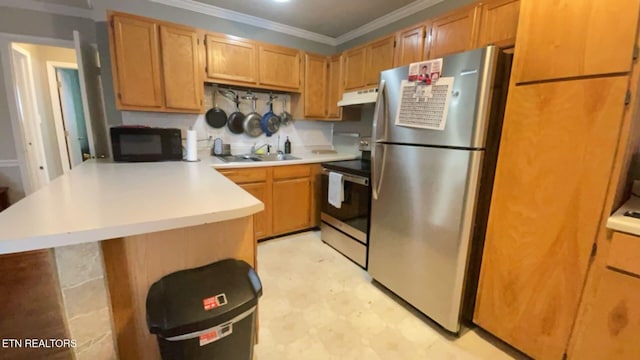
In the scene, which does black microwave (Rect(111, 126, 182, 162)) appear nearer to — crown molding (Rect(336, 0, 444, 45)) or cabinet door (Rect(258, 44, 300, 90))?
cabinet door (Rect(258, 44, 300, 90))

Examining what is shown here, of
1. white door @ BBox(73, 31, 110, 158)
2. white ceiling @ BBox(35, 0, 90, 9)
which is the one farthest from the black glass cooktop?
white ceiling @ BBox(35, 0, 90, 9)

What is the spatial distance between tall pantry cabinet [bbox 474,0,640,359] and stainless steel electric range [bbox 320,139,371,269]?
3.24 ft

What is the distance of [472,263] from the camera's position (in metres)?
1.66

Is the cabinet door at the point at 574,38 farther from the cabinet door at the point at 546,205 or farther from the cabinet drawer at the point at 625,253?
the cabinet drawer at the point at 625,253

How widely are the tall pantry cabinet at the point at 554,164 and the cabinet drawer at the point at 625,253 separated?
7 centimetres

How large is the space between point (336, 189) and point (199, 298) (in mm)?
1874

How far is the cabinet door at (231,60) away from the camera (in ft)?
8.79

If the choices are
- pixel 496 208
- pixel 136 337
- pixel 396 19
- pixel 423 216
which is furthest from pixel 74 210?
pixel 396 19

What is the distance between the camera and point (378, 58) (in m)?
2.68

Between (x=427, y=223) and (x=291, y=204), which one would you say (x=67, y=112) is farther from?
(x=427, y=223)

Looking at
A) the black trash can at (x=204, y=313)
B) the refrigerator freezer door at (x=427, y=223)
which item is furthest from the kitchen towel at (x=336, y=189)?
the black trash can at (x=204, y=313)

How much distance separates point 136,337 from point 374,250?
163 centimetres

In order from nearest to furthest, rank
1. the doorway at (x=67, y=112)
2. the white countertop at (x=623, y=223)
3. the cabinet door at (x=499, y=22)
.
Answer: the white countertop at (x=623, y=223), the cabinet door at (x=499, y=22), the doorway at (x=67, y=112)

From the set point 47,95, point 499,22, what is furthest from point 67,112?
point 499,22
